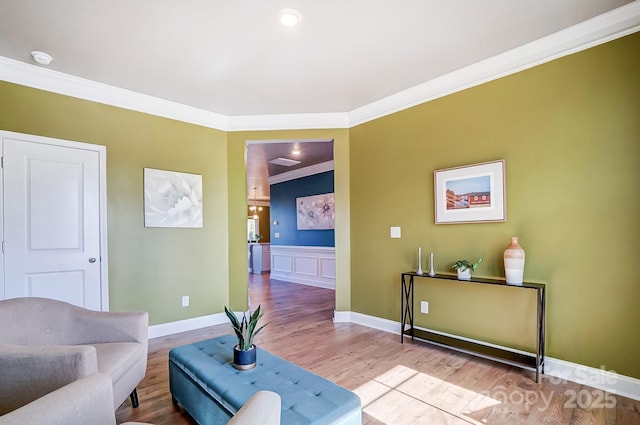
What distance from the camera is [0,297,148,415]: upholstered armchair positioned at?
1264 mm

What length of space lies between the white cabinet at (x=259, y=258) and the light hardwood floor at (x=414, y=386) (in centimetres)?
580

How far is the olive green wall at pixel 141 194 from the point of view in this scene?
299 cm

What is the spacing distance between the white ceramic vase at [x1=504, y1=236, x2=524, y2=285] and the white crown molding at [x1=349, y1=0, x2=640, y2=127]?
1504 mm

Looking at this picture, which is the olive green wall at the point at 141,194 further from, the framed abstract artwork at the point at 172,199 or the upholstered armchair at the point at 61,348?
the upholstered armchair at the point at 61,348

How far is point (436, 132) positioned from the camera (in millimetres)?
3273

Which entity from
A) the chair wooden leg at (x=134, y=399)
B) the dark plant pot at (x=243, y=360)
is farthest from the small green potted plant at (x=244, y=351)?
the chair wooden leg at (x=134, y=399)

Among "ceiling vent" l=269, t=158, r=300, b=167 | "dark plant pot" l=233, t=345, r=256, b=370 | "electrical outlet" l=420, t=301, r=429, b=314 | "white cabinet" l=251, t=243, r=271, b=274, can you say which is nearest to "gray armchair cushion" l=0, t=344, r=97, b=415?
"dark plant pot" l=233, t=345, r=256, b=370

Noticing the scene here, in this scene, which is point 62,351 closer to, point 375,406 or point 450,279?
point 375,406

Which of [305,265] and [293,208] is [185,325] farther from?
[293,208]

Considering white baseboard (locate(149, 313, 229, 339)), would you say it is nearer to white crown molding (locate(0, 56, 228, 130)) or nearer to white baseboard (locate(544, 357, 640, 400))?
white crown molding (locate(0, 56, 228, 130))

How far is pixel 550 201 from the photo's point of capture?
8.29 ft

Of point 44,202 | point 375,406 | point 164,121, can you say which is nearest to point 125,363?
point 375,406

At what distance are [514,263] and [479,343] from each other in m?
0.90

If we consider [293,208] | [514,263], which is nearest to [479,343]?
[514,263]
